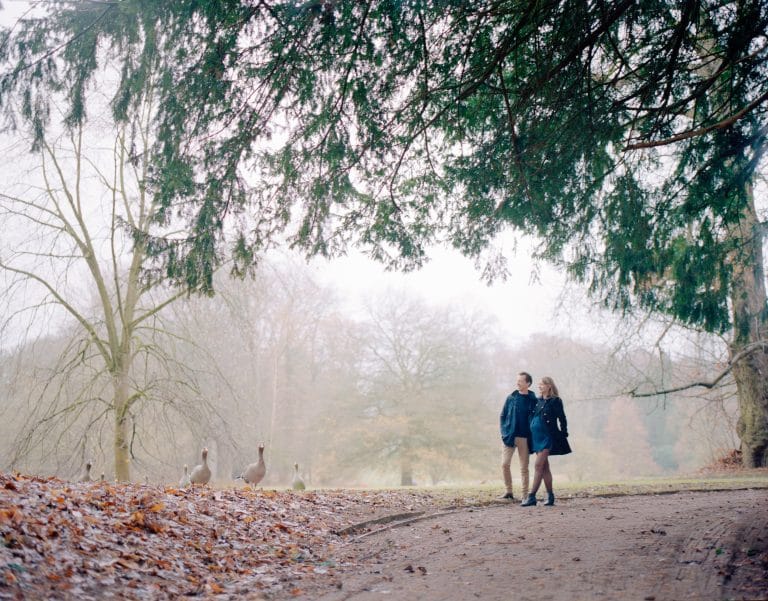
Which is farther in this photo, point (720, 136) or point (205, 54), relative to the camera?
point (720, 136)

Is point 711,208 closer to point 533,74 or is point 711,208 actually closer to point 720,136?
point 720,136

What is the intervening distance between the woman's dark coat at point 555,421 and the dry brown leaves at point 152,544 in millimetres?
2915

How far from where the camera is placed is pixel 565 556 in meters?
4.88

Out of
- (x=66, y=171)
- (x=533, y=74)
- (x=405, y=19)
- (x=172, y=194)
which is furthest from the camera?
(x=66, y=171)

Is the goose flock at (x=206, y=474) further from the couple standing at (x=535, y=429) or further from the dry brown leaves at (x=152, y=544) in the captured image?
the couple standing at (x=535, y=429)

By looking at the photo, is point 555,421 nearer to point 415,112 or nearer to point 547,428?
point 547,428

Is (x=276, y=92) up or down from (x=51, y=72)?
down

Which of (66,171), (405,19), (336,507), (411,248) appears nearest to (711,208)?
(411,248)

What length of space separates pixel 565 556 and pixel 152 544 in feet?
11.4

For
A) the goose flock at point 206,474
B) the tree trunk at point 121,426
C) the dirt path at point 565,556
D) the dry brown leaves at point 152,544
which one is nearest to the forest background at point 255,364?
the tree trunk at point 121,426

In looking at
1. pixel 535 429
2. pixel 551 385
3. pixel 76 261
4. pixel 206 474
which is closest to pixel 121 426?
pixel 206 474

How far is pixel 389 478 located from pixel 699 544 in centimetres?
2746

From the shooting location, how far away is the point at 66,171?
12664 millimetres

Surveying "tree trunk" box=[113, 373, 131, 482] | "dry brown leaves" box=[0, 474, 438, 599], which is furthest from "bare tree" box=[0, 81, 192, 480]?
"dry brown leaves" box=[0, 474, 438, 599]
